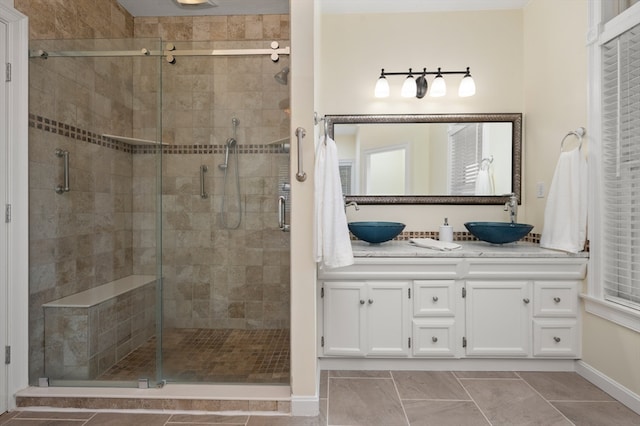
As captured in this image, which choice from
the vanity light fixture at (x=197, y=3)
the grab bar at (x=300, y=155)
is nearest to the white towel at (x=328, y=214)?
the grab bar at (x=300, y=155)

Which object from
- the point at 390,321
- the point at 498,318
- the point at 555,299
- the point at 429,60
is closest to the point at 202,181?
the point at 390,321

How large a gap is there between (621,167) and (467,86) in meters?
1.23

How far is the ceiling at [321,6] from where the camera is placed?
9.34 feet

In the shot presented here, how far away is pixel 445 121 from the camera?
9.66ft

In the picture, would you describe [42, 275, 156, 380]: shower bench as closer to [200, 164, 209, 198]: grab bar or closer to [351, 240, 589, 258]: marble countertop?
[200, 164, 209, 198]: grab bar

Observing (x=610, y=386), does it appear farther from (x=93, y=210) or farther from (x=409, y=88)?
(x=93, y=210)

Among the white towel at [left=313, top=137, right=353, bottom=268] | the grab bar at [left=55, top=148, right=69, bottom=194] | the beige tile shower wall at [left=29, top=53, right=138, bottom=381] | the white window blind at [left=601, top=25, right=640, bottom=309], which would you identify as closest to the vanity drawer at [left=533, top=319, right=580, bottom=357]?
the white window blind at [left=601, top=25, right=640, bottom=309]

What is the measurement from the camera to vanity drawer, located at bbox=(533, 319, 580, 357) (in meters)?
2.35

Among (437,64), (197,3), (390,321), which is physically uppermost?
(197,3)

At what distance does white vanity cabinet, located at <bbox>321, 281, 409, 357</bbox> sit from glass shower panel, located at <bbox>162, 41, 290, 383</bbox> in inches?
14.6

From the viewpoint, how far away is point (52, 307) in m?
2.10

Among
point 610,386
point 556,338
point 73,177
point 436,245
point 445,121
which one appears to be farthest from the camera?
point 445,121

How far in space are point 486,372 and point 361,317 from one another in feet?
3.05

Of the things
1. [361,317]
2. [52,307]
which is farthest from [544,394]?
[52,307]
